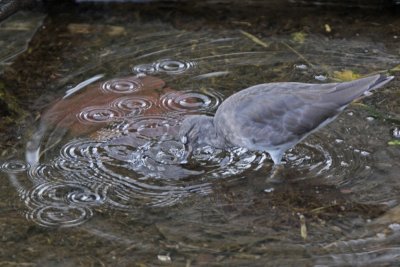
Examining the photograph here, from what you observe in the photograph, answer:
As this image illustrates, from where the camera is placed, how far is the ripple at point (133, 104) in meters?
6.38

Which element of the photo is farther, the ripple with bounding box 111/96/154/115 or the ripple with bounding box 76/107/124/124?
the ripple with bounding box 111/96/154/115

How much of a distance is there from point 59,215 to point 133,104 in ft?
5.04

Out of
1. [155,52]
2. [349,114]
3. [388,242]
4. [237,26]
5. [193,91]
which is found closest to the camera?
[388,242]

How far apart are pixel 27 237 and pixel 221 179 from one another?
1.31 metres

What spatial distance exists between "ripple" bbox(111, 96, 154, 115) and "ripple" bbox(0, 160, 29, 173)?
1001mm

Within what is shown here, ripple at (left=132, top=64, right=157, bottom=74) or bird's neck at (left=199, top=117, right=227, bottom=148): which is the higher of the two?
bird's neck at (left=199, top=117, right=227, bottom=148)

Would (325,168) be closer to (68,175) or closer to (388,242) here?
(388,242)

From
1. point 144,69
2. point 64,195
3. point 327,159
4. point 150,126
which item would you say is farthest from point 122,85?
point 327,159

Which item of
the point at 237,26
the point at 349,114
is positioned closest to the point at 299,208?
the point at 349,114

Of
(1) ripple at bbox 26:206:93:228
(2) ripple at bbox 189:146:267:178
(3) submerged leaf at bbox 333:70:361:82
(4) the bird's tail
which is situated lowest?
(2) ripple at bbox 189:146:267:178

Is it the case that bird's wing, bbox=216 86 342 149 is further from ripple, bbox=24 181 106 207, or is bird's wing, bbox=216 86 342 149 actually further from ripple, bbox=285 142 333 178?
ripple, bbox=24 181 106 207

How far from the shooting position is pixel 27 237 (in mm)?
4973

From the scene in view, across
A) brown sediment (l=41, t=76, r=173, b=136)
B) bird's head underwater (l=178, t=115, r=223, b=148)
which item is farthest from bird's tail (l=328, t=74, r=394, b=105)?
brown sediment (l=41, t=76, r=173, b=136)

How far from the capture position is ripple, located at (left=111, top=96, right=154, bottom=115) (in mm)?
6383
